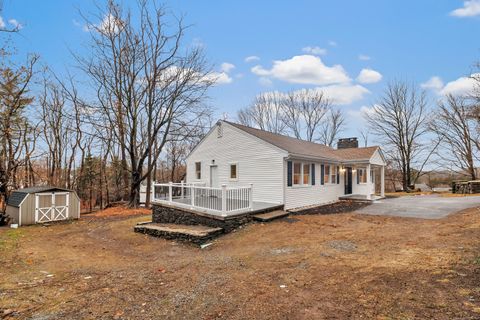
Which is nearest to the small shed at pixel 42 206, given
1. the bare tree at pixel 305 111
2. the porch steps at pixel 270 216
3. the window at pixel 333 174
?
the porch steps at pixel 270 216

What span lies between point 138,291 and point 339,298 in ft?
10.4

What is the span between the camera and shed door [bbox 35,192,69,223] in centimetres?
1315

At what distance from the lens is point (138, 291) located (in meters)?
4.27

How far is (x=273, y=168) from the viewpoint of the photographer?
1197 cm

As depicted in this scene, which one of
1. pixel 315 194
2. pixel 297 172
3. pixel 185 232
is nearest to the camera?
pixel 185 232

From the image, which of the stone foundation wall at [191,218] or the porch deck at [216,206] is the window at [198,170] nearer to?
the stone foundation wall at [191,218]

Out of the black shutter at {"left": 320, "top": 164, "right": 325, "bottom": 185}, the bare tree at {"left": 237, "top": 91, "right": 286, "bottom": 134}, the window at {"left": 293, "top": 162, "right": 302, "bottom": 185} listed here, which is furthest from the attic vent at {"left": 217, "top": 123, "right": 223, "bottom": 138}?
the bare tree at {"left": 237, "top": 91, "right": 286, "bottom": 134}

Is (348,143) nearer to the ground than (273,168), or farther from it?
farther from it

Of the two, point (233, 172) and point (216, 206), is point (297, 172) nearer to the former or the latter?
point (233, 172)

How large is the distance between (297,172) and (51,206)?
1309 centimetres

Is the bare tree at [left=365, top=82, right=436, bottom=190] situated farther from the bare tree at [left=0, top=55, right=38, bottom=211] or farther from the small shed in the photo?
the bare tree at [left=0, top=55, right=38, bottom=211]

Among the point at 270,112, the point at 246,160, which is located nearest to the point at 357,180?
the point at 246,160

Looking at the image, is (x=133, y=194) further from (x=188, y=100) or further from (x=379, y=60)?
(x=379, y=60)

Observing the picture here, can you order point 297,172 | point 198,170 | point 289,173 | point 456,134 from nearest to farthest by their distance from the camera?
point 289,173 → point 297,172 → point 198,170 → point 456,134
